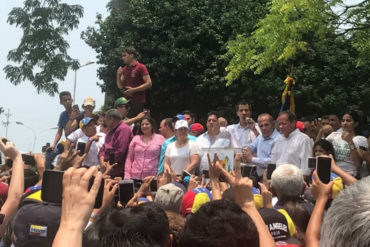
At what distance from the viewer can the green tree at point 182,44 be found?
23.1m

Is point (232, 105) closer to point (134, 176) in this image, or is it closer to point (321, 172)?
point (134, 176)

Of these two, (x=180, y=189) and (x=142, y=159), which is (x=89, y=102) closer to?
(x=142, y=159)

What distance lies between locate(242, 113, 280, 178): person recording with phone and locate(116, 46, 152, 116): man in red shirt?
2.45 m

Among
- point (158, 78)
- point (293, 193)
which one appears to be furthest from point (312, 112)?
point (293, 193)

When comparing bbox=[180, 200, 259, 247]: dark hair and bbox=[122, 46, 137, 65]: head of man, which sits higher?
bbox=[122, 46, 137, 65]: head of man

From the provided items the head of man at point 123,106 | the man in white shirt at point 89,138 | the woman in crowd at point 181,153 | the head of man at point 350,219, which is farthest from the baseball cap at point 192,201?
the head of man at point 123,106

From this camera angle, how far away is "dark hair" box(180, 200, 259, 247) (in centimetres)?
213

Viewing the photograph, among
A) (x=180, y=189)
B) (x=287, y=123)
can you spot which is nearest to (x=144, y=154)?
(x=287, y=123)

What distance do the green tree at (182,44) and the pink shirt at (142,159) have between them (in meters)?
14.6

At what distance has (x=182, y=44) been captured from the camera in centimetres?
2359

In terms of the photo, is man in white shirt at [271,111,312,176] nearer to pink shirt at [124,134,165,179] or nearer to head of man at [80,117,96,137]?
pink shirt at [124,134,165,179]

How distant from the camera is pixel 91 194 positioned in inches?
84.7

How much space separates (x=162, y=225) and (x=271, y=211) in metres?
1.46

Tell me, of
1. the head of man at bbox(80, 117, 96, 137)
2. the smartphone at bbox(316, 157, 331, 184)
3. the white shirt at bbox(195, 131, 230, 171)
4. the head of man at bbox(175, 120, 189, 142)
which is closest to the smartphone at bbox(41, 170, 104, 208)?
the smartphone at bbox(316, 157, 331, 184)
